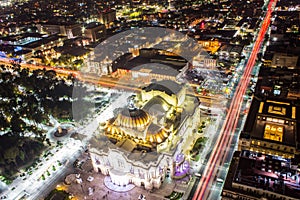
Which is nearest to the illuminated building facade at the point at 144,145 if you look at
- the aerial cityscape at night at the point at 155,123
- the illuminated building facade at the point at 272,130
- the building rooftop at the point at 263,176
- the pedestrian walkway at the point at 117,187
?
the aerial cityscape at night at the point at 155,123

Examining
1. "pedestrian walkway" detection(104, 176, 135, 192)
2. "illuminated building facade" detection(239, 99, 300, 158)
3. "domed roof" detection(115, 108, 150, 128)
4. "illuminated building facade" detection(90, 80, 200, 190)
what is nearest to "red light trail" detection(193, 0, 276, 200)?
"illuminated building facade" detection(90, 80, 200, 190)

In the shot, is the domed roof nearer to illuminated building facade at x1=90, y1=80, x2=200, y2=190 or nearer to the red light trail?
illuminated building facade at x1=90, y1=80, x2=200, y2=190

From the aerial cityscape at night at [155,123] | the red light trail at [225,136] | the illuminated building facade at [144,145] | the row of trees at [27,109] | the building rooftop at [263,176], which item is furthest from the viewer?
the row of trees at [27,109]

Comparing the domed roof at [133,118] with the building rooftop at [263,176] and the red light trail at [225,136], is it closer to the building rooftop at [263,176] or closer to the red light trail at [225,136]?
the red light trail at [225,136]

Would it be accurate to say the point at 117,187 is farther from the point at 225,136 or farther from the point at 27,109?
the point at 27,109

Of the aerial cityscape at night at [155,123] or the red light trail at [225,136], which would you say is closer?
the aerial cityscape at night at [155,123]

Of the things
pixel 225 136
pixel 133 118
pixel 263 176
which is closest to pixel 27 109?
pixel 133 118

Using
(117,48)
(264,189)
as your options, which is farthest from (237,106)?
(117,48)

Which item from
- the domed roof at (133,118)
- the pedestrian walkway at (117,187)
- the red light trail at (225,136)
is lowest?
the pedestrian walkway at (117,187)
